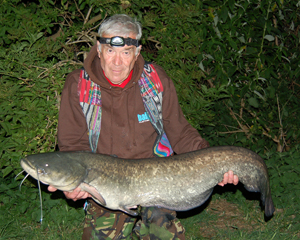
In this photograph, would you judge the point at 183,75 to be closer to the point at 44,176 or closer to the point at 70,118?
the point at 70,118

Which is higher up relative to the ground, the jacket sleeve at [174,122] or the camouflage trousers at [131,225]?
the jacket sleeve at [174,122]

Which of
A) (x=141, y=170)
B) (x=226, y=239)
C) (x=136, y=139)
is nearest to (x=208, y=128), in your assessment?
(x=226, y=239)

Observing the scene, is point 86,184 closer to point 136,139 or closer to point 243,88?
point 136,139

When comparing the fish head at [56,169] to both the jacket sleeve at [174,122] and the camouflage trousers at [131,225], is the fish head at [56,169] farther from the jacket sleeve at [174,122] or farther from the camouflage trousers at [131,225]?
the jacket sleeve at [174,122]

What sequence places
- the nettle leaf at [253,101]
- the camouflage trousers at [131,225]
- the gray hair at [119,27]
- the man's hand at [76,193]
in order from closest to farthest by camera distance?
the man's hand at [76,193], the camouflage trousers at [131,225], the gray hair at [119,27], the nettle leaf at [253,101]

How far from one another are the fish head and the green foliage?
999 mm

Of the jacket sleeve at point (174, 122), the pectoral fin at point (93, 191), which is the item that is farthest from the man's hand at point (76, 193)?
the jacket sleeve at point (174, 122)

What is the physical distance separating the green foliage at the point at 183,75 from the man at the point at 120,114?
611 millimetres

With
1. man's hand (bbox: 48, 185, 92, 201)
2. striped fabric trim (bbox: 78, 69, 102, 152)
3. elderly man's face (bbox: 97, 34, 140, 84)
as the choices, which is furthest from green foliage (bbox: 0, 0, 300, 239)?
man's hand (bbox: 48, 185, 92, 201)

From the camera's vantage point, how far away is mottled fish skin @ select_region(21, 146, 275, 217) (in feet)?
9.37

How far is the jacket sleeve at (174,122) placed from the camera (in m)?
3.41

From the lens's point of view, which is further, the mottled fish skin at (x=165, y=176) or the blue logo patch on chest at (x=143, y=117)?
the blue logo patch on chest at (x=143, y=117)

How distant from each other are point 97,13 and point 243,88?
2186 millimetres

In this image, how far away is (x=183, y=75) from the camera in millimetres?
4504
